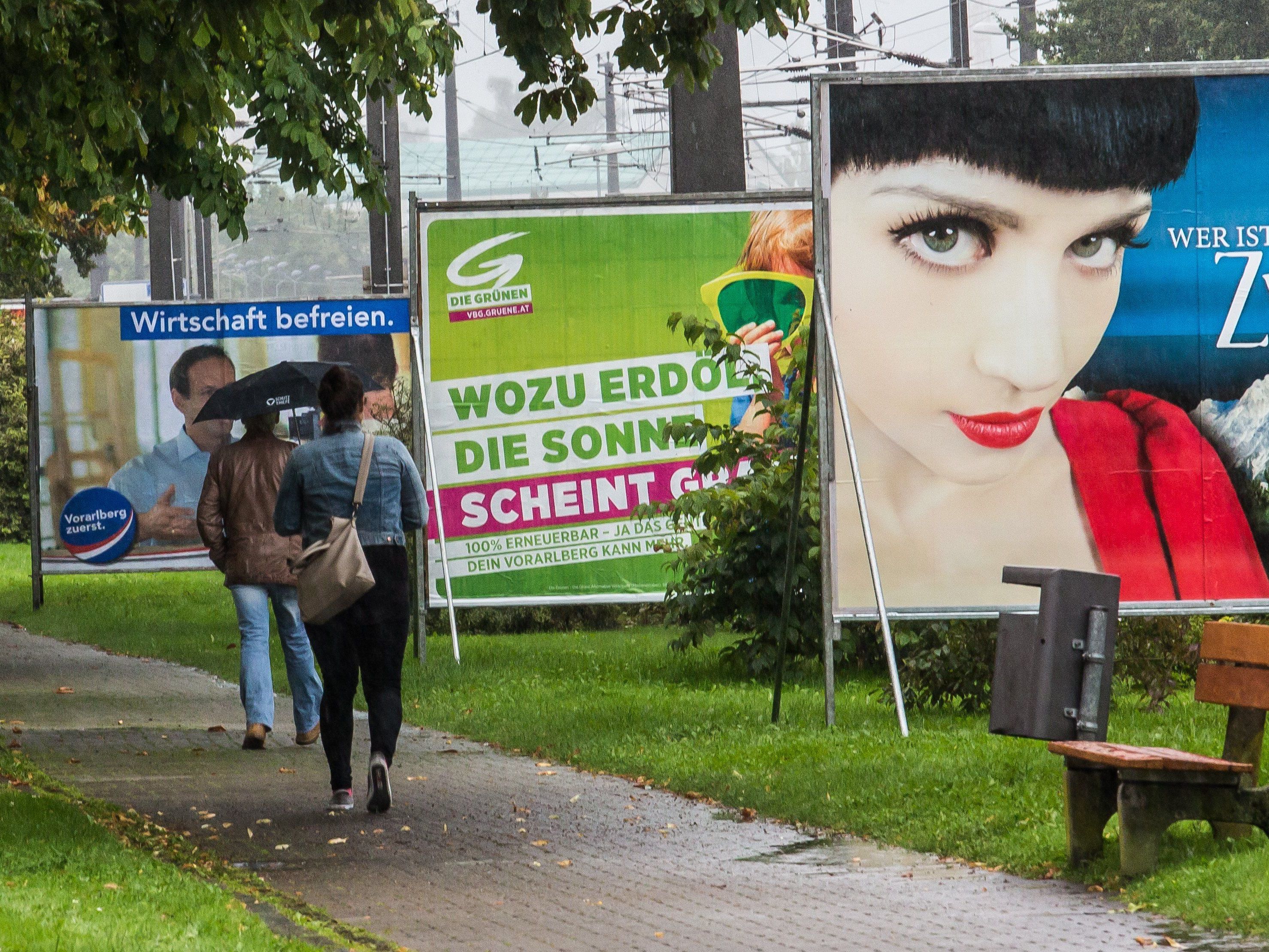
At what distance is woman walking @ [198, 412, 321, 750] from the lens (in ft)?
31.7

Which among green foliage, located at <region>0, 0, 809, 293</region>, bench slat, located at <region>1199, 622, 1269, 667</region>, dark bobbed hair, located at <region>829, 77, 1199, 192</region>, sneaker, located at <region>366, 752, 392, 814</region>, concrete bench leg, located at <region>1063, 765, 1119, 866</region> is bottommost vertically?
sneaker, located at <region>366, 752, 392, 814</region>

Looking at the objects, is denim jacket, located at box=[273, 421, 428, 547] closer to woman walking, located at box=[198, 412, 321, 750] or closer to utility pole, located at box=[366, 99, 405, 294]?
woman walking, located at box=[198, 412, 321, 750]

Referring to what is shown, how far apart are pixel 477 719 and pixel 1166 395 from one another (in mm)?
4192

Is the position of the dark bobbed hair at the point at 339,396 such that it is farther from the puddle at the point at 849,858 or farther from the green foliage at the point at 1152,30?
the green foliage at the point at 1152,30

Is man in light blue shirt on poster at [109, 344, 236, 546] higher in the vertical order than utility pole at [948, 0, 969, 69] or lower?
lower

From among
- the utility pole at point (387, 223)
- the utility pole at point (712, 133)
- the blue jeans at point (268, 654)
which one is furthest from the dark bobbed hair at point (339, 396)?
the utility pole at point (387, 223)

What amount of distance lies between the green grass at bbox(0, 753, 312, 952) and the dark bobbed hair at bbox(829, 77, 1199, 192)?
5004 mm

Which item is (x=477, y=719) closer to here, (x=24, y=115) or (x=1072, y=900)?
(x=24, y=115)

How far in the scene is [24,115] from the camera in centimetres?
913

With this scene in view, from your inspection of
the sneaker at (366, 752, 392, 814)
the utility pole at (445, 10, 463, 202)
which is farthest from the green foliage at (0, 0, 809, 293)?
the utility pole at (445, 10, 463, 202)

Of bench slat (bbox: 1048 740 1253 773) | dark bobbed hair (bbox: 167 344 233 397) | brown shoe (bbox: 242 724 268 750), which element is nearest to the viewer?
bench slat (bbox: 1048 740 1253 773)

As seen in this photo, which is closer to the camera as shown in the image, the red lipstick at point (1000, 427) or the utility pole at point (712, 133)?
the red lipstick at point (1000, 427)

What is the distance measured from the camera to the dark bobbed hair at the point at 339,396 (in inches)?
316

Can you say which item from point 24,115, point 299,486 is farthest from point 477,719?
point 24,115
